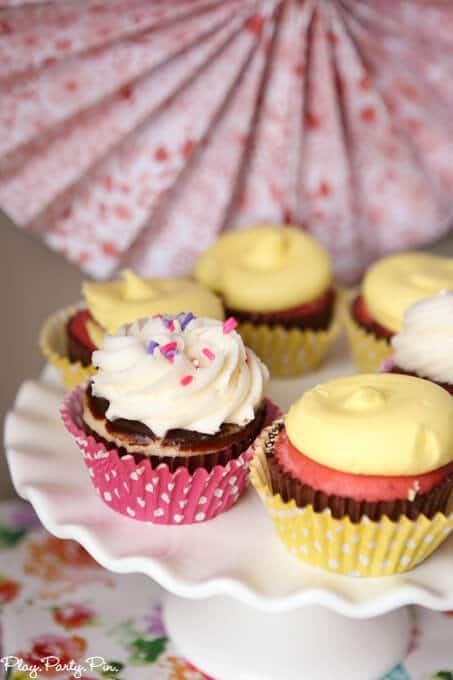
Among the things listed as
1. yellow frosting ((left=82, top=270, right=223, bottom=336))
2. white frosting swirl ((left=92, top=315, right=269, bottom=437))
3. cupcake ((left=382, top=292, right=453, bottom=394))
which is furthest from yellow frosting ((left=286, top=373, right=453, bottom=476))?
yellow frosting ((left=82, top=270, right=223, bottom=336))

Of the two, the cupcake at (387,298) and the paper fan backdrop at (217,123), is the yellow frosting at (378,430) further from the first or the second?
the paper fan backdrop at (217,123)

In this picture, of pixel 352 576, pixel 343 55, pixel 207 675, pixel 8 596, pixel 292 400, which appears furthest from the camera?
pixel 343 55

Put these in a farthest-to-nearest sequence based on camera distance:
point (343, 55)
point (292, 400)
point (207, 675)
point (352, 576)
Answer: point (343, 55), point (292, 400), point (207, 675), point (352, 576)

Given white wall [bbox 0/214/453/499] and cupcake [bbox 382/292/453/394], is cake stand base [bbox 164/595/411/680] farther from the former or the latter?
white wall [bbox 0/214/453/499]

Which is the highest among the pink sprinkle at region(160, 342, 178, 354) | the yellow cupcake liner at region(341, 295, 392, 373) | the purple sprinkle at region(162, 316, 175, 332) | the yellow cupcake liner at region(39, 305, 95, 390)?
the purple sprinkle at region(162, 316, 175, 332)

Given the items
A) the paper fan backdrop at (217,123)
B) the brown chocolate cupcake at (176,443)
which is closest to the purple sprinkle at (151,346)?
the brown chocolate cupcake at (176,443)

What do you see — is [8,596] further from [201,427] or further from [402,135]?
[402,135]

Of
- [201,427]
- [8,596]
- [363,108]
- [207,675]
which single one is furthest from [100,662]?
[363,108]
